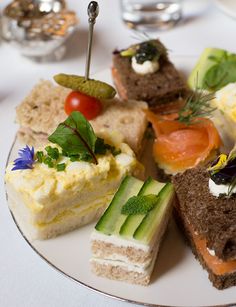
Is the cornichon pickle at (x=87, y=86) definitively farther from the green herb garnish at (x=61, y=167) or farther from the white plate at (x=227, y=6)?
the white plate at (x=227, y=6)

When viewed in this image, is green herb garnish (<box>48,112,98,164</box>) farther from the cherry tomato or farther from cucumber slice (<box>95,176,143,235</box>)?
the cherry tomato

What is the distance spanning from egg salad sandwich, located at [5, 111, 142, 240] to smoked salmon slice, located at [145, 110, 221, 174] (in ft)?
0.83

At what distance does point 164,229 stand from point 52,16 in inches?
70.9

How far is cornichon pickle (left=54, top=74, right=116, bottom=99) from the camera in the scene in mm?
2721

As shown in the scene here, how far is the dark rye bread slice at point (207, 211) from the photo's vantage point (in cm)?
211

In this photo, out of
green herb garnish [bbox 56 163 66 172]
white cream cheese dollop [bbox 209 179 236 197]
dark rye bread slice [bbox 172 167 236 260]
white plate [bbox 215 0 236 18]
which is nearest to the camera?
dark rye bread slice [bbox 172 167 236 260]

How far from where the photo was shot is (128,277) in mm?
2223

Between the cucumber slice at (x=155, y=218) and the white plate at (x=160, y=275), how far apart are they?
0.18 meters

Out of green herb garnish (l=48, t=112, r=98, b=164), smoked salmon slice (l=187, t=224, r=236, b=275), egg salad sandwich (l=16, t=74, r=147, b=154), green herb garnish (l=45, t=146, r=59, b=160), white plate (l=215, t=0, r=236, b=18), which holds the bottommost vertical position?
smoked salmon slice (l=187, t=224, r=236, b=275)

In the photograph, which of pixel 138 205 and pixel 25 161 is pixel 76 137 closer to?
pixel 25 161

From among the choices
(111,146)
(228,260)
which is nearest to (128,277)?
(228,260)

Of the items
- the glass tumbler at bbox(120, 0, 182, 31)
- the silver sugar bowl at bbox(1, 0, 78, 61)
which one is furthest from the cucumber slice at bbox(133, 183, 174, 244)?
the glass tumbler at bbox(120, 0, 182, 31)

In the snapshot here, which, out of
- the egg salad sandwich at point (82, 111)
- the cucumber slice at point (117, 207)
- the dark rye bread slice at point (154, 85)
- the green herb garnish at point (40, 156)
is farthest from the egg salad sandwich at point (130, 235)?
the dark rye bread slice at point (154, 85)

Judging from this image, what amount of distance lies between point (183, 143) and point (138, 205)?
22.7 inches
